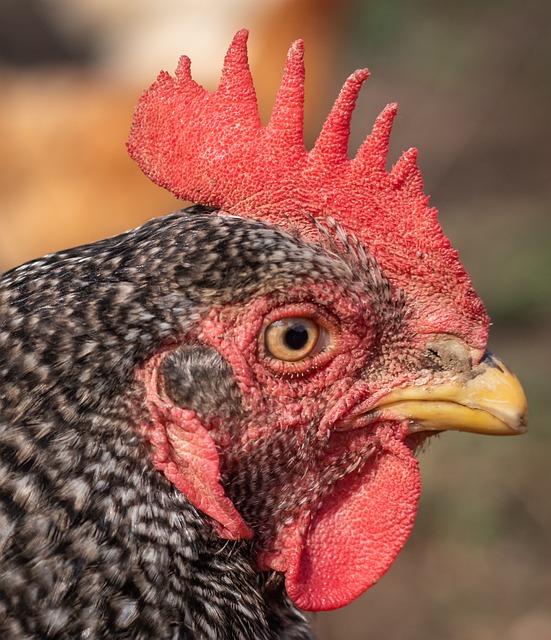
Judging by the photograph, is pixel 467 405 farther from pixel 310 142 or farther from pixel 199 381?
pixel 310 142

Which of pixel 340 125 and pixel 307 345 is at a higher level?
pixel 340 125

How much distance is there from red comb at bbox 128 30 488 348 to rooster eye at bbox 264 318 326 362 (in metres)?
0.31

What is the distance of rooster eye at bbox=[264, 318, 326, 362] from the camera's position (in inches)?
93.2

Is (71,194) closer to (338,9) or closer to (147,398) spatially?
(338,9)

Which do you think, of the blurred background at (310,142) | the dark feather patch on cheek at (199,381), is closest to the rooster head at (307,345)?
the dark feather patch on cheek at (199,381)

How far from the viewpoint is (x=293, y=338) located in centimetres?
240

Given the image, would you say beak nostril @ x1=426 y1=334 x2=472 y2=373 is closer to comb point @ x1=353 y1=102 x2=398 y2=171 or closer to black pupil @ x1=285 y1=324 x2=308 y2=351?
black pupil @ x1=285 y1=324 x2=308 y2=351

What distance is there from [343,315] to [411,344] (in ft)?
0.90

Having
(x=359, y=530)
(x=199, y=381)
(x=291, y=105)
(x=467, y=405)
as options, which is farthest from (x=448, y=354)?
(x=291, y=105)

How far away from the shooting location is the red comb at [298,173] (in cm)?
260

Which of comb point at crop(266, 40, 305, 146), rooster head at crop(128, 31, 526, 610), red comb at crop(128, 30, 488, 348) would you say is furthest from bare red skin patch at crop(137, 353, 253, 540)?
comb point at crop(266, 40, 305, 146)

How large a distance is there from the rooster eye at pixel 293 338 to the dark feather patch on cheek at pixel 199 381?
149 millimetres

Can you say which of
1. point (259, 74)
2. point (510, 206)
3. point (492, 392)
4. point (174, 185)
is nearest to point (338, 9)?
point (259, 74)

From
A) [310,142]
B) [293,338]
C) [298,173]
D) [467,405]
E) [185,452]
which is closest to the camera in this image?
[185,452]
